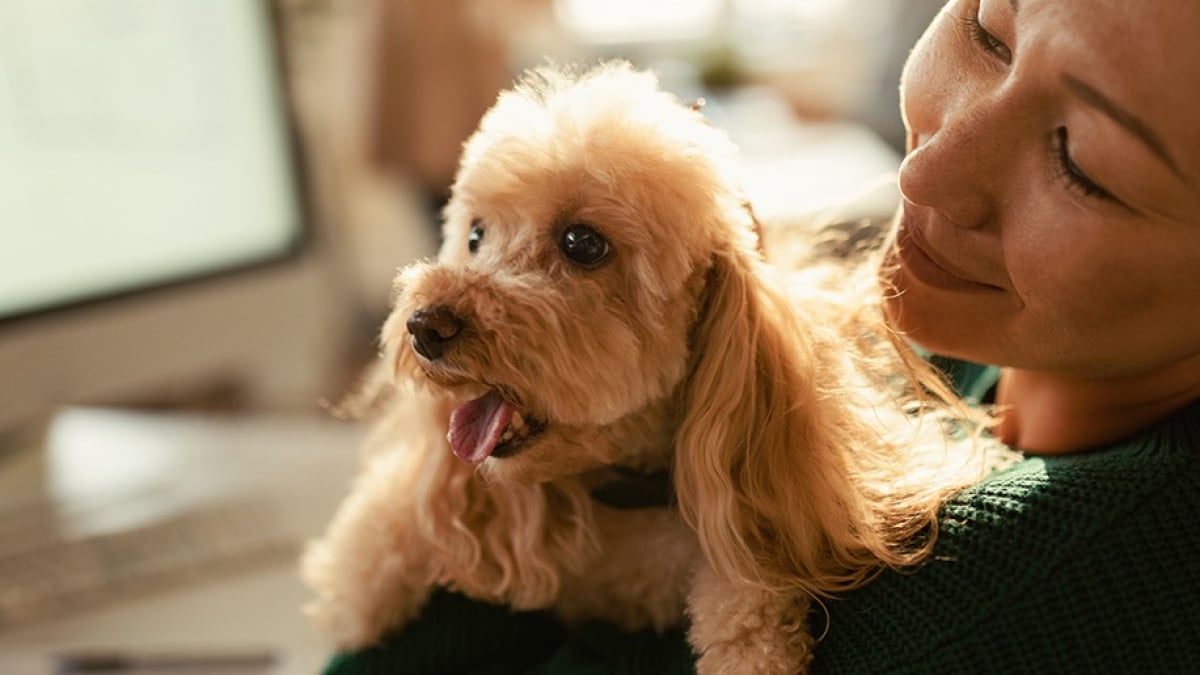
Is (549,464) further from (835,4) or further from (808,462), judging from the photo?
(835,4)

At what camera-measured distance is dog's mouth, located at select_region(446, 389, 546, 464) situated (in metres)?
0.67

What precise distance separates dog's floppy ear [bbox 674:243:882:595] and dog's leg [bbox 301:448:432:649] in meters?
0.23

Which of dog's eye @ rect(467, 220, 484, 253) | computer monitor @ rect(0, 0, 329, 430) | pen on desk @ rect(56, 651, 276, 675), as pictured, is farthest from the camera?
computer monitor @ rect(0, 0, 329, 430)

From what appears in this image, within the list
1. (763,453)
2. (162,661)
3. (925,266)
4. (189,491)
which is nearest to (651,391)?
(763,453)

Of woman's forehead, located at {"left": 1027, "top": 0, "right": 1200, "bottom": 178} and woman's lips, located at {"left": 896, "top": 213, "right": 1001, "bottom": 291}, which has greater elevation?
woman's forehead, located at {"left": 1027, "top": 0, "right": 1200, "bottom": 178}

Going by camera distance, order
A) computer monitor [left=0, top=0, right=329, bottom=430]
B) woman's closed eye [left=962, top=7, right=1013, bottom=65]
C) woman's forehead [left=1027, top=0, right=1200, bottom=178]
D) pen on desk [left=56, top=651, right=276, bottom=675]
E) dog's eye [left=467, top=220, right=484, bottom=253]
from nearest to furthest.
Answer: woman's forehead [left=1027, top=0, right=1200, bottom=178] → woman's closed eye [left=962, top=7, right=1013, bottom=65] → dog's eye [left=467, top=220, right=484, bottom=253] → pen on desk [left=56, top=651, right=276, bottom=675] → computer monitor [left=0, top=0, right=329, bottom=430]

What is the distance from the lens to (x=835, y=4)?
131 inches

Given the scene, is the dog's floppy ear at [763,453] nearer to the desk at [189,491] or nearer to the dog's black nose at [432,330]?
the dog's black nose at [432,330]

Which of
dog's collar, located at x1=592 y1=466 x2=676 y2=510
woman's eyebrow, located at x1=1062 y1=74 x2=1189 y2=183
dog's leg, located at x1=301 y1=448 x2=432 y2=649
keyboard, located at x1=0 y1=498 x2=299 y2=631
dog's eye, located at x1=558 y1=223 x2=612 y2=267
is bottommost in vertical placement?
keyboard, located at x1=0 y1=498 x2=299 y2=631

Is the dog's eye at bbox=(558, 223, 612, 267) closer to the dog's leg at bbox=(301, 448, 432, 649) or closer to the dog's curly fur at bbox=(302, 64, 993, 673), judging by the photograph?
the dog's curly fur at bbox=(302, 64, 993, 673)

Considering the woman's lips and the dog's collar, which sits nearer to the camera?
the woman's lips

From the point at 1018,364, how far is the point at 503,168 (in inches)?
14.4

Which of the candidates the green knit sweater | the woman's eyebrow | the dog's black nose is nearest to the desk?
the dog's black nose

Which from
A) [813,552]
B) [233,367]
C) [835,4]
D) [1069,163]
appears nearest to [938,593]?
[813,552]
